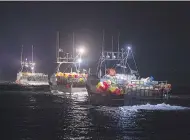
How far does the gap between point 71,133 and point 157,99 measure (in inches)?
2326

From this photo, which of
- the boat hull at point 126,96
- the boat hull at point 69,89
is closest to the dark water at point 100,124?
the boat hull at point 126,96

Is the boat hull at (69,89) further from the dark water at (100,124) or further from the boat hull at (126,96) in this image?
the dark water at (100,124)

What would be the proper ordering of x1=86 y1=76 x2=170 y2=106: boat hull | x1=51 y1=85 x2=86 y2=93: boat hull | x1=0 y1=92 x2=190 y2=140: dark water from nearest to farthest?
x1=0 y1=92 x2=190 y2=140: dark water
x1=86 y1=76 x2=170 y2=106: boat hull
x1=51 y1=85 x2=86 y2=93: boat hull

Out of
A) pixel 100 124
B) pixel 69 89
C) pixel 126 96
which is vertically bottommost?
pixel 100 124

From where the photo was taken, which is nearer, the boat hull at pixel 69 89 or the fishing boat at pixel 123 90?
the fishing boat at pixel 123 90

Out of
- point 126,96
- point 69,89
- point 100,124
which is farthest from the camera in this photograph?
point 69,89

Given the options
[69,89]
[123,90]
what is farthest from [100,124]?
[69,89]

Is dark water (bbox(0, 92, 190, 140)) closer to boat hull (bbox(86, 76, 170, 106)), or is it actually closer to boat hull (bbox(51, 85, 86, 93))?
boat hull (bbox(86, 76, 170, 106))

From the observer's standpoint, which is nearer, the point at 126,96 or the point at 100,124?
the point at 100,124

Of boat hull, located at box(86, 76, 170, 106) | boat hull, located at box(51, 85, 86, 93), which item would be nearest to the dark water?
boat hull, located at box(86, 76, 170, 106)

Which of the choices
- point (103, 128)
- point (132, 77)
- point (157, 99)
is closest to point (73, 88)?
point (132, 77)

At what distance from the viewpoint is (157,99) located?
4161 inches

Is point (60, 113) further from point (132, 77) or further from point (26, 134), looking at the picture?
point (132, 77)

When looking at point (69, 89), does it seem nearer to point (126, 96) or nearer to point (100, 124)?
point (126, 96)
